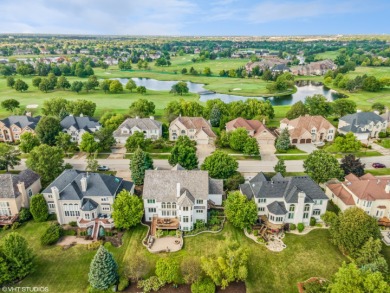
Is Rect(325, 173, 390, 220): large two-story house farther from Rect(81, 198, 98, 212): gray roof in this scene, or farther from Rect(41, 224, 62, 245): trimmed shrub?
Rect(41, 224, 62, 245): trimmed shrub

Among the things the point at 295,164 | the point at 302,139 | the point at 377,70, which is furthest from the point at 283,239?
the point at 377,70

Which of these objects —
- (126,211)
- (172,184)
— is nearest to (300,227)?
(172,184)

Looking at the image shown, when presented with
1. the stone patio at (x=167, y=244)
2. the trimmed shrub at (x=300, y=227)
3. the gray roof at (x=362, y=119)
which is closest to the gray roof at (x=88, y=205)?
the stone patio at (x=167, y=244)

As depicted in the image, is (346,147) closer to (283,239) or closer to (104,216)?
(283,239)

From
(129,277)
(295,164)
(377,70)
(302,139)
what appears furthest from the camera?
(377,70)

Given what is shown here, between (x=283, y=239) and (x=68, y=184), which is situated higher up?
(x=68, y=184)

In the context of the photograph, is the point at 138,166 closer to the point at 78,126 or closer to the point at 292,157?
the point at 78,126

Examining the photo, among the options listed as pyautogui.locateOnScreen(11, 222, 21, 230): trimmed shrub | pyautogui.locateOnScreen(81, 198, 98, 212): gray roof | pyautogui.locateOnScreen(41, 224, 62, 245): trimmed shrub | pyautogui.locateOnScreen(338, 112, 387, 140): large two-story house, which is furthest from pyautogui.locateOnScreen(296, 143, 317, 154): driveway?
pyautogui.locateOnScreen(11, 222, 21, 230): trimmed shrub
